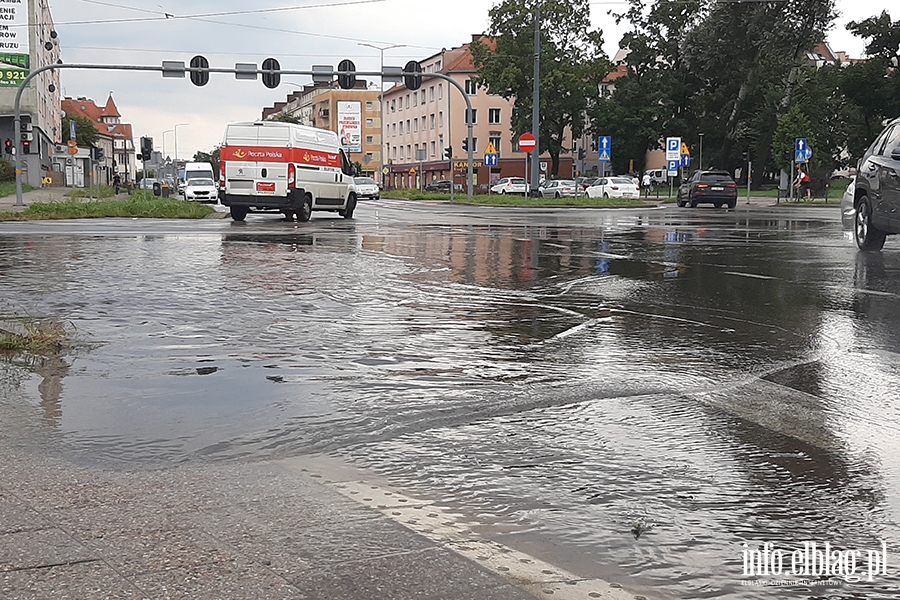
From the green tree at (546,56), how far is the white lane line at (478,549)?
77.8 m

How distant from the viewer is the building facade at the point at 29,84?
2562 inches

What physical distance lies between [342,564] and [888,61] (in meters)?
87.3

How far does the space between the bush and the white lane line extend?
225 ft

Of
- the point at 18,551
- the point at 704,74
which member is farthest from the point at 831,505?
the point at 704,74

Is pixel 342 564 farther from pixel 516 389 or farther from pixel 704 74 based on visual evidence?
pixel 704 74

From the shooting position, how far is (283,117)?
155375 millimetres

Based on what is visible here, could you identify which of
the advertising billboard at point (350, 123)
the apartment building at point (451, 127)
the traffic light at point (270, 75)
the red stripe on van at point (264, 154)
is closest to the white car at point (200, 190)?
the traffic light at point (270, 75)

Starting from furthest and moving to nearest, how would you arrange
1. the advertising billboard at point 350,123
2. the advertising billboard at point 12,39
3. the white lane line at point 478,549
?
1. the advertising billboard at point 350,123
2. the advertising billboard at point 12,39
3. the white lane line at point 478,549

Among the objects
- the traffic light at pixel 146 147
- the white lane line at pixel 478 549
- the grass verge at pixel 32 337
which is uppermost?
the traffic light at pixel 146 147

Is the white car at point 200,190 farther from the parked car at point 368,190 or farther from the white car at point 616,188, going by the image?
the white car at point 616,188

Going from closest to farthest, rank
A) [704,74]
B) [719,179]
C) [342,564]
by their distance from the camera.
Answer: [342,564] → [719,179] → [704,74]

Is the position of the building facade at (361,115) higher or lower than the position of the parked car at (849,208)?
higher

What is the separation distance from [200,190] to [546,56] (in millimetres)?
33954

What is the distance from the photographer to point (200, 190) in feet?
188
